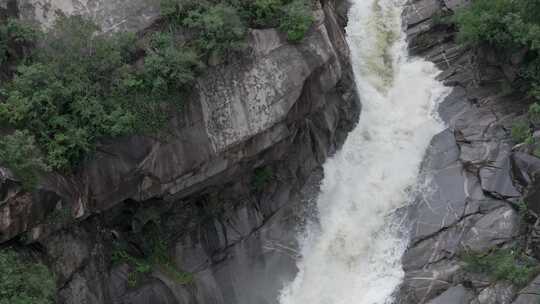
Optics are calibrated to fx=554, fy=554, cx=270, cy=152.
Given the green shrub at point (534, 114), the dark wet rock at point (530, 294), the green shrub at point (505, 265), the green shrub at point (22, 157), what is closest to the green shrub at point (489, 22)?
the green shrub at point (534, 114)

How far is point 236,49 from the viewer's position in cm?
1695

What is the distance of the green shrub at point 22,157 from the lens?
44.1ft

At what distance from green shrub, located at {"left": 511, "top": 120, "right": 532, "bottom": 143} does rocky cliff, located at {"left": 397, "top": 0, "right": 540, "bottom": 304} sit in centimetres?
31

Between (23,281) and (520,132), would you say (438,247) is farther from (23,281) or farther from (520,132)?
(23,281)

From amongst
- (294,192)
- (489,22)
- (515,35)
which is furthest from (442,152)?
(294,192)

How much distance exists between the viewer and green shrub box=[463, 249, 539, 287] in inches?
629

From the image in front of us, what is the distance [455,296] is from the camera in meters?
16.5

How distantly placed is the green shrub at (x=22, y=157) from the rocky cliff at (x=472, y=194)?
11340mm

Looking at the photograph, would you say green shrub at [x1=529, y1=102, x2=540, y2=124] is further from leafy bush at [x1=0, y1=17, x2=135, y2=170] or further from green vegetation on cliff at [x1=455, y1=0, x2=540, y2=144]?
leafy bush at [x1=0, y1=17, x2=135, y2=170]

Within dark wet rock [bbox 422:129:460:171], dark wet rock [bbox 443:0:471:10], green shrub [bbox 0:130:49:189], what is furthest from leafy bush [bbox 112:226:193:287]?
dark wet rock [bbox 443:0:471:10]

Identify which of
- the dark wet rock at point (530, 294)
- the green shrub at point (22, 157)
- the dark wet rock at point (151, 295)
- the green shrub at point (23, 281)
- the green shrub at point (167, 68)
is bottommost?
the dark wet rock at point (530, 294)

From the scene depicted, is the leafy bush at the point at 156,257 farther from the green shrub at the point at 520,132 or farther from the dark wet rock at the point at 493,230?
the green shrub at the point at 520,132

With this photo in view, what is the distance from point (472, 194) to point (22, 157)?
545 inches

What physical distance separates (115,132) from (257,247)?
264 inches
